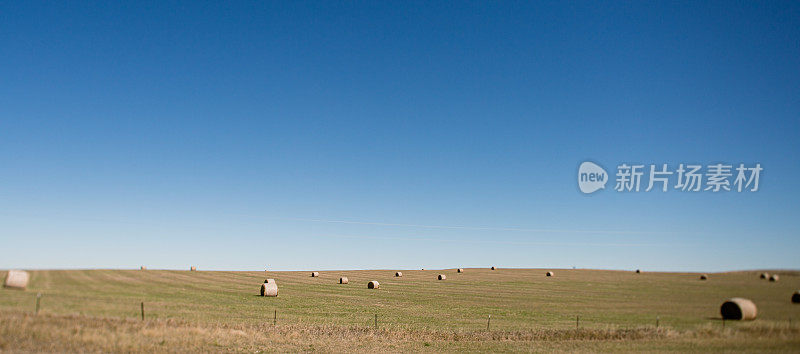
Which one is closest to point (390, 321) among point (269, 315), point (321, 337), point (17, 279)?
point (321, 337)

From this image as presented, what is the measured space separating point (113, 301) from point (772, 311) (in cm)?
3171

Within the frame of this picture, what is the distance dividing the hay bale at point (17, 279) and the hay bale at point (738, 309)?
33905mm

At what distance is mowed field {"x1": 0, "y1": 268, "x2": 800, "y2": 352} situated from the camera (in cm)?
1931

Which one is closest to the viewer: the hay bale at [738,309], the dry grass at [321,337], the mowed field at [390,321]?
the dry grass at [321,337]

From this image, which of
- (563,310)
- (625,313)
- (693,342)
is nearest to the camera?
(693,342)

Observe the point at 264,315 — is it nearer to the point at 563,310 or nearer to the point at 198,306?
the point at 198,306

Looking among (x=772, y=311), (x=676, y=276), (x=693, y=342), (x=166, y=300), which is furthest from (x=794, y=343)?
(x=166, y=300)

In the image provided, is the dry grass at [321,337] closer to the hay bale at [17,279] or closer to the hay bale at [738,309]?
the hay bale at [738,309]

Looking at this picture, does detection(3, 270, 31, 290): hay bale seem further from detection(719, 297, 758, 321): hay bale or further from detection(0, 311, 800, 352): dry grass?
detection(719, 297, 758, 321): hay bale

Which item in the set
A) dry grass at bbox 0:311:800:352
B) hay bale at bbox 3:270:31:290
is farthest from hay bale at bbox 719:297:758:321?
hay bale at bbox 3:270:31:290

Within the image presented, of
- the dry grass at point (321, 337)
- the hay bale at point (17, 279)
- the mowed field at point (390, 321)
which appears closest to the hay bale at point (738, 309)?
the mowed field at point (390, 321)

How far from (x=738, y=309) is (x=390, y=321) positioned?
2128 centimetres

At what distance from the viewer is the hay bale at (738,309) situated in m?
18.8

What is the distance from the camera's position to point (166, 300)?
29.1 metres
